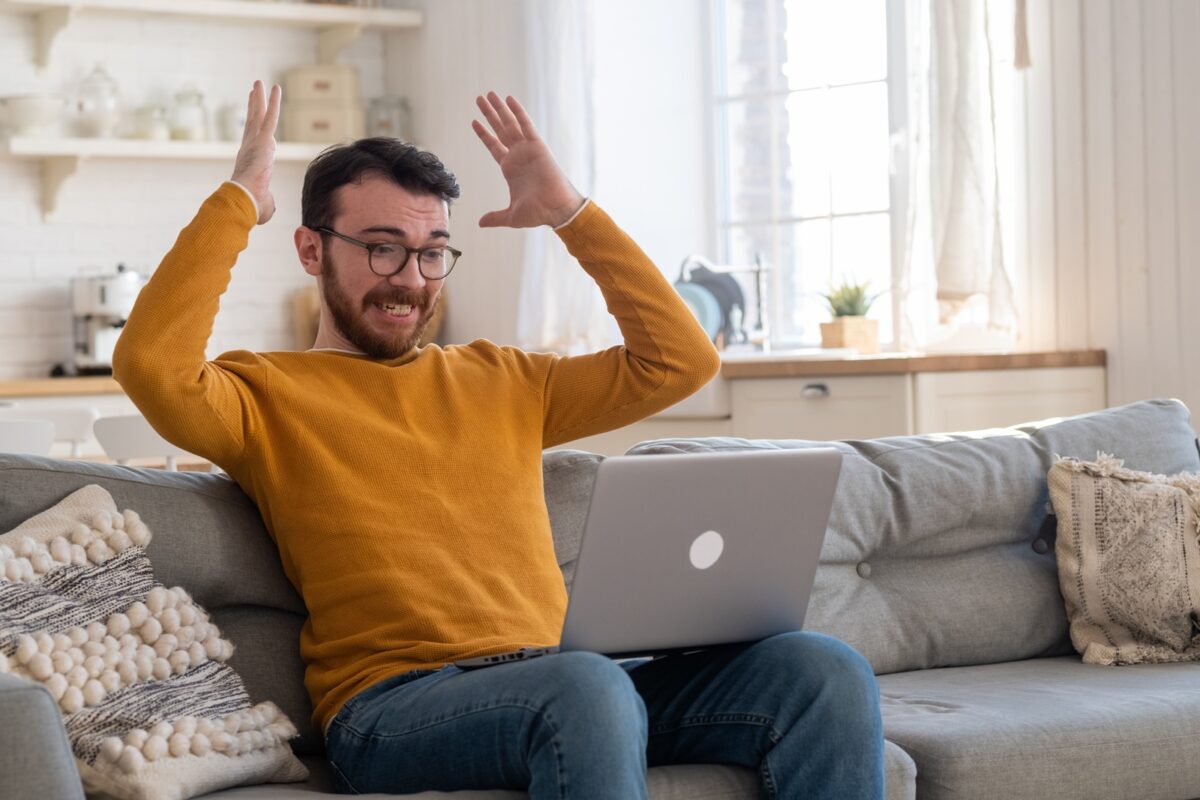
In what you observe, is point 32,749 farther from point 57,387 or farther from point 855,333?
point 57,387

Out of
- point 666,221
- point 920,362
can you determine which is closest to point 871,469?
point 920,362

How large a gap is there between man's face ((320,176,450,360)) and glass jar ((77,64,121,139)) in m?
3.52

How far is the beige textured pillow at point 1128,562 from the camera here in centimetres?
247

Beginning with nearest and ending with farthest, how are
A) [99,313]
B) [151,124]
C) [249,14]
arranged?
1. [99,313]
2. [151,124]
3. [249,14]

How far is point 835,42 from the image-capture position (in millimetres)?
5051

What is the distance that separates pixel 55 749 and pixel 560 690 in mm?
488

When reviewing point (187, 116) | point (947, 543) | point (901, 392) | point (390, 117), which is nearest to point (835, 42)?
point (901, 392)

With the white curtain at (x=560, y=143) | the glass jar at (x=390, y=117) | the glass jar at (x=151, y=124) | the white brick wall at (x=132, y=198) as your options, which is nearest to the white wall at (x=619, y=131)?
the white curtain at (x=560, y=143)

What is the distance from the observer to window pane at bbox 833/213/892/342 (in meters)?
4.90

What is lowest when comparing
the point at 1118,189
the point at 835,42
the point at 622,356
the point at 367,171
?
the point at 622,356

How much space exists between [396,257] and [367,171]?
0.12m

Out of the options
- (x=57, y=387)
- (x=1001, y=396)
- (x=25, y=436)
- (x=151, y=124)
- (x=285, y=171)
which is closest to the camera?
(x=25, y=436)

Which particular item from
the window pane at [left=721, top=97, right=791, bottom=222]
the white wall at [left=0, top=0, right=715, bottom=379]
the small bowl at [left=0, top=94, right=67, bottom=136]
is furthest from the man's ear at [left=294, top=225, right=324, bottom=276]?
the small bowl at [left=0, top=94, right=67, bottom=136]

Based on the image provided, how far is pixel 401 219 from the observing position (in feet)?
6.74
